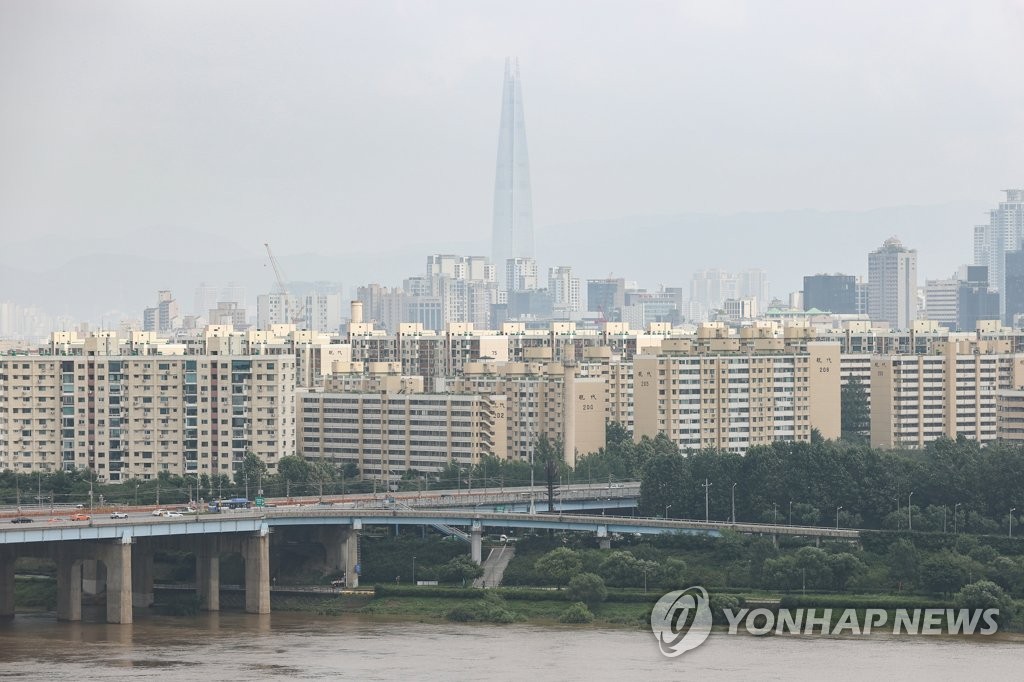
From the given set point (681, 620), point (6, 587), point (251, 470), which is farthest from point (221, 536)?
point (251, 470)

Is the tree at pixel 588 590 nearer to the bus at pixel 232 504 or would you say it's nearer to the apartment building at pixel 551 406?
the bus at pixel 232 504

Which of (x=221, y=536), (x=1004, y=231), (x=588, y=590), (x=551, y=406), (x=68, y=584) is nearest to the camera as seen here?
(x=588, y=590)

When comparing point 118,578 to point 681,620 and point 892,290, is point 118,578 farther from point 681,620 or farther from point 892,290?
point 892,290

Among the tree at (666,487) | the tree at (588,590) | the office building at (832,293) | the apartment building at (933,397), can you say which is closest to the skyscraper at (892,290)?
the office building at (832,293)

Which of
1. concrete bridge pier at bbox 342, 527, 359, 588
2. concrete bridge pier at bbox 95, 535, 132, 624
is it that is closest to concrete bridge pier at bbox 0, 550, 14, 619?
concrete bridge pier at bbox 95, 535, 132, 624

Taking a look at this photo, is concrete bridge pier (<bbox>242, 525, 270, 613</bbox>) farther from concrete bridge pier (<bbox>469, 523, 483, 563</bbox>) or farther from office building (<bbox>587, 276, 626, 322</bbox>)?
office building (<bbox>587, 276, 626, 322</bbox>)

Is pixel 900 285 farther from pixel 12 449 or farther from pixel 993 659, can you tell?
pixel 993 659

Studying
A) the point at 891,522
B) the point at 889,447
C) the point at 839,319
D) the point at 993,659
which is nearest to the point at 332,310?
the point at 839,319
